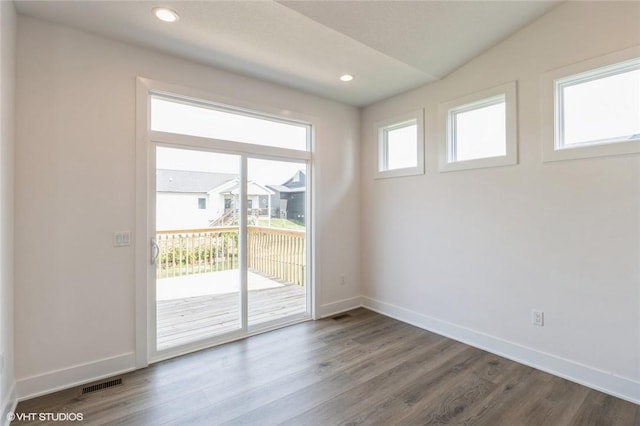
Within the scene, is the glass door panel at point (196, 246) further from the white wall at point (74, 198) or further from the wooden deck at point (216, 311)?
the white wall at point (74, 198)

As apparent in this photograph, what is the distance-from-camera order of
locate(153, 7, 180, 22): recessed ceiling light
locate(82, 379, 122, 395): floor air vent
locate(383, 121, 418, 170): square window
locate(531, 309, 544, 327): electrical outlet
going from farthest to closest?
locate(383, 121, 418, 170): square window
locate(531, 309, 544, 327): electrical outlet
locate(82, 379, 122, 395): floor air vent
locate(153, 7, 180, 22): recessed ceiling light

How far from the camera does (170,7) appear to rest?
2.14 metres

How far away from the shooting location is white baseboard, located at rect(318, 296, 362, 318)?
390 cm

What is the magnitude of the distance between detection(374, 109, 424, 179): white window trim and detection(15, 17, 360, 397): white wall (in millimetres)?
2404

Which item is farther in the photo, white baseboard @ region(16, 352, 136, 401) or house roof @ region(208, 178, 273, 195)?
house roof @ region(208, 178, 273, 195)

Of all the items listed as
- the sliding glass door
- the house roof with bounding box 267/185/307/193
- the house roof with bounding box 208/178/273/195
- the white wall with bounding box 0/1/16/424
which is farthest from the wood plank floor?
the house roof with bounding box 267/185/307/193

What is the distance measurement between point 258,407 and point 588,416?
222cm

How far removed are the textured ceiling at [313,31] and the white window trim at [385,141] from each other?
535mm

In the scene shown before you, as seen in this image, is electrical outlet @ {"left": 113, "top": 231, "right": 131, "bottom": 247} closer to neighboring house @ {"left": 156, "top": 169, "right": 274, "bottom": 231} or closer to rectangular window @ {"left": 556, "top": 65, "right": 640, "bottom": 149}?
neighboring house @ {"left": 156, "top": 169, "right": 274, "bottom": 231}

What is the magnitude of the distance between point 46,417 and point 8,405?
247mm

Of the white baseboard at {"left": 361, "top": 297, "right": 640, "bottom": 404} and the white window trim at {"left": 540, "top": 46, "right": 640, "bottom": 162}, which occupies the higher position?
the white window trim at {"left": 540, "top": 46, "right": 640, "bottom": 162}

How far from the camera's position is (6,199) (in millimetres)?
1987

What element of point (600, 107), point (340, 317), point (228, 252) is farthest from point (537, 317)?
point (228, 252)

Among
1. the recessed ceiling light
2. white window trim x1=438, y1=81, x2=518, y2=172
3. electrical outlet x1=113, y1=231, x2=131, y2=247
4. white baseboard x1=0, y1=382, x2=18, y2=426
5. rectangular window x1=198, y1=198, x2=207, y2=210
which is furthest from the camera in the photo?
rectangular window x1=198, y1=198, x2=207, y2=210
